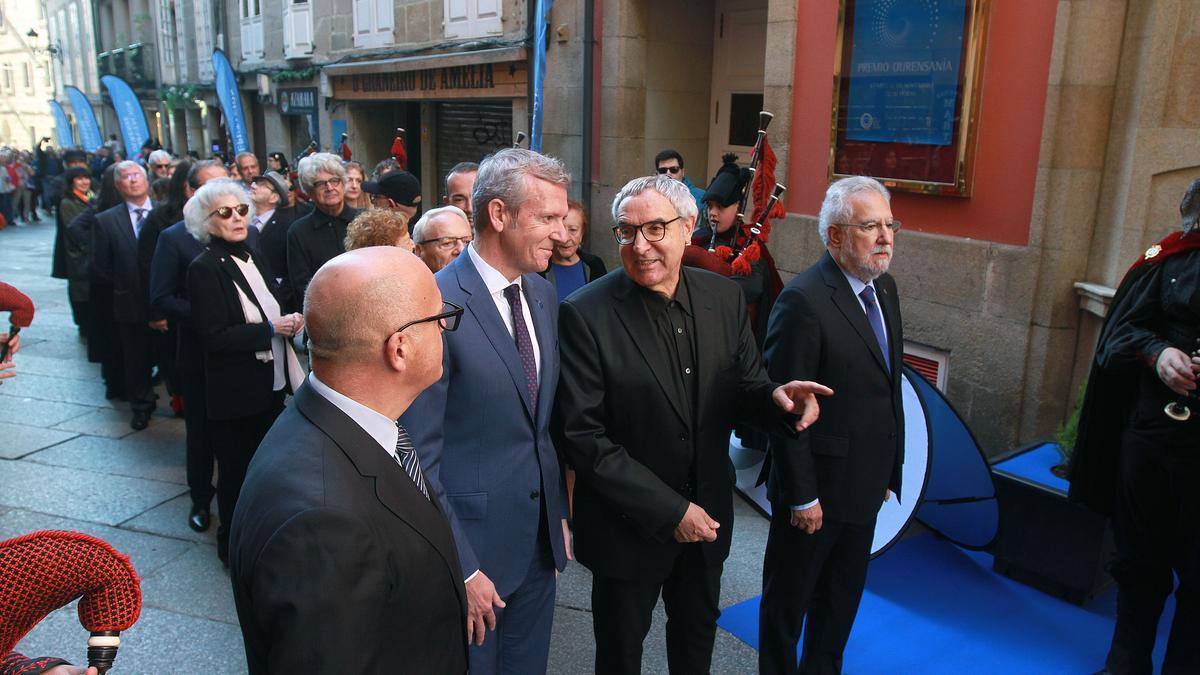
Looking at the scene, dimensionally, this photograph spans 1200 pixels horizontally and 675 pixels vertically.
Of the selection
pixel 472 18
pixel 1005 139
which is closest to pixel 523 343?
pixel 1005 139

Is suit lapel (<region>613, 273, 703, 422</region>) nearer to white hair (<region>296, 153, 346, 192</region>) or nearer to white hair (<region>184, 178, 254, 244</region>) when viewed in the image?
white hair (<region>184, 178, 254, 244</region>)

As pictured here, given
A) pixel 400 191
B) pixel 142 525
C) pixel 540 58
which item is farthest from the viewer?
pixel 540 58

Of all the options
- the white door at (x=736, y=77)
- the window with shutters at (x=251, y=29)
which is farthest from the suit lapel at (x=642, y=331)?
the window with shutters at (x=251, y=29)

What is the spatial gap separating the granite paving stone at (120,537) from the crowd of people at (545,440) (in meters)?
1.26

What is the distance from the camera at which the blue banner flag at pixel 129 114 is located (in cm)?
1783

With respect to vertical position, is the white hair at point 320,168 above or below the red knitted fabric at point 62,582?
above

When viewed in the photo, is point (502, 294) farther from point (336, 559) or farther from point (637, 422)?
point (336, 559)

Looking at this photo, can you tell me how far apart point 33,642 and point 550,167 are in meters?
3.10

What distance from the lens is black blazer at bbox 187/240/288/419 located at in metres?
4.12

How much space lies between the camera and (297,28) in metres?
17.4

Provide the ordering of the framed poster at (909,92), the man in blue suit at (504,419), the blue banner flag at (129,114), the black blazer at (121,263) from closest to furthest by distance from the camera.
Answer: the man in blue suit at (504,419), the framed poster at (909,92), the black blazer at (121,263), the blue banner flag at (129,114)

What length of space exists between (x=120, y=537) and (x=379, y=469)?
3898 mm

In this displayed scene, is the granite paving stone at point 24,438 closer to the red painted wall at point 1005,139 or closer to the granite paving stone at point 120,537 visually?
the granite paving stone at point 120,537

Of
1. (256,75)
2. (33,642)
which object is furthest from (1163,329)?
(256,75)
